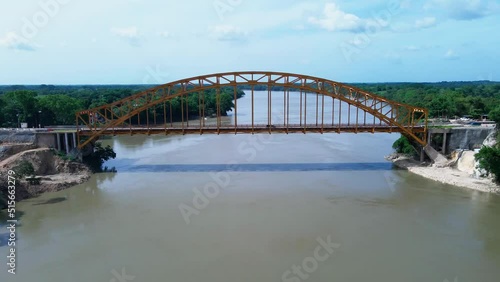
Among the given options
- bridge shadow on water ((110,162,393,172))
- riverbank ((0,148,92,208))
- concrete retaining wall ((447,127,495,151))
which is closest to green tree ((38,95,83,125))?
bridge shadow on water ((110,162,393,172))

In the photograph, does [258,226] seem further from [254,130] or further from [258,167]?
[254,130]

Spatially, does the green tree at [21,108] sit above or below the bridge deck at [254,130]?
above

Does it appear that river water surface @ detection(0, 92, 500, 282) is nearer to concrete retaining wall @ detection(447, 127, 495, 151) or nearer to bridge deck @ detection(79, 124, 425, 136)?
bridge deck @ detection(79, 124, 425, 136)

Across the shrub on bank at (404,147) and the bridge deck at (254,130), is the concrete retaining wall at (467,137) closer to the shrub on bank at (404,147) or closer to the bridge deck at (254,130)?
the bridge deck at (254,130)

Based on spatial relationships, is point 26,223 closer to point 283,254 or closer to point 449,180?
point 283,254

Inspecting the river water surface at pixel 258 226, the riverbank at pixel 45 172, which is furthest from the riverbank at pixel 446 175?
the riverbank at pixel 45 172

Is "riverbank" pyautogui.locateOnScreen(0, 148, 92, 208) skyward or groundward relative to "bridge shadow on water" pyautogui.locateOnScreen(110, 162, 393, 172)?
skyward

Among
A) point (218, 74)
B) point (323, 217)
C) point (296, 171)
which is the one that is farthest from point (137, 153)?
point (323, 217)
